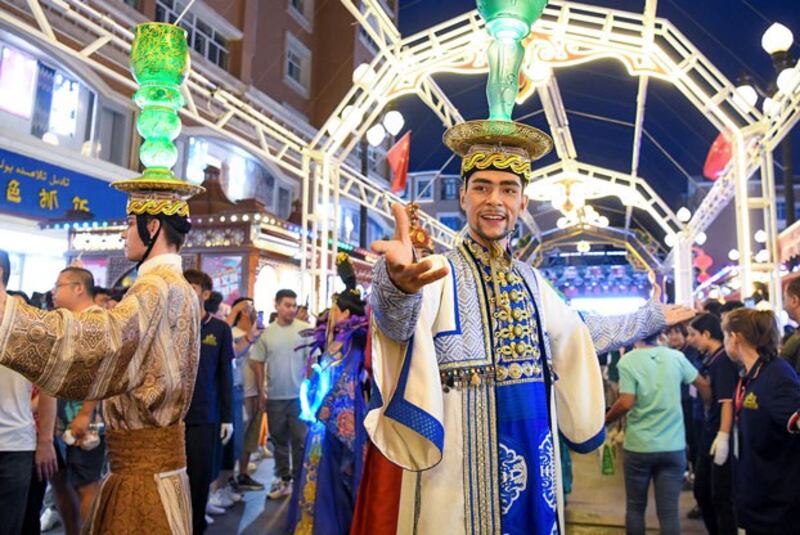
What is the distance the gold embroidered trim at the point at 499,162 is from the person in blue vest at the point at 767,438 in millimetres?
1975

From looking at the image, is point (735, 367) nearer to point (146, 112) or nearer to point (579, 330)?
point (579, 330)

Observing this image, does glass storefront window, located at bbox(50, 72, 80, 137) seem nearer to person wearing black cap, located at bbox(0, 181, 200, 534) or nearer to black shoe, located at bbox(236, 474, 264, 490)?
black shoe, located at bbox(236, 474, 264, 490)

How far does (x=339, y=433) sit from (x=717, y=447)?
99.1 inches

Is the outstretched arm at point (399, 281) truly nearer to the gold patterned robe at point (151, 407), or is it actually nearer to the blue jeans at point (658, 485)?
the gold patterned robe at point (151, 407)

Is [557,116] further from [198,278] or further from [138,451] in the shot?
[138,451]

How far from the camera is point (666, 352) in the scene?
451cm

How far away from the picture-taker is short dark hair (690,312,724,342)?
4.99 meters

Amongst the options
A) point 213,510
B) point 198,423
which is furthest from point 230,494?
point 198,423

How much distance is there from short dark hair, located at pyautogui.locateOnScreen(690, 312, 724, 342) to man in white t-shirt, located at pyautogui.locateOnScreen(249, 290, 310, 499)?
3631mm

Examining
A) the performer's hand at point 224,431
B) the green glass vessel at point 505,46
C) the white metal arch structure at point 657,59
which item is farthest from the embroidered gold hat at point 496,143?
the white metal arch structure at point 657,59

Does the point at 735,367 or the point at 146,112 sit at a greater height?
the point at 146,112

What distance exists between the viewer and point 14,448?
3201mm

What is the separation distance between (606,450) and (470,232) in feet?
13.8

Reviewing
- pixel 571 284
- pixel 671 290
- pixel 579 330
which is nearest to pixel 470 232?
pixel 579 330
